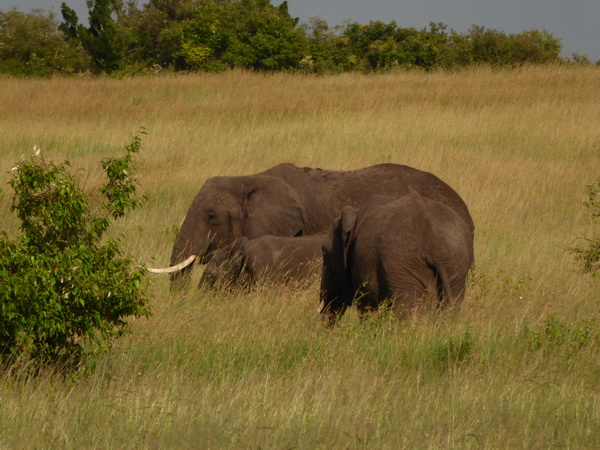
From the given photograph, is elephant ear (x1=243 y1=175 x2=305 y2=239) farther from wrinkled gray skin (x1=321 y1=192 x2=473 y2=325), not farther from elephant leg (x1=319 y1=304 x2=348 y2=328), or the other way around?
wrinkled gray skin (x1=321 y1=192 x2=473 y2=325)

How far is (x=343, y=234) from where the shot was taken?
7730 mm

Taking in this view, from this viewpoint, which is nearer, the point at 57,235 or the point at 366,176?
the point at 57,235

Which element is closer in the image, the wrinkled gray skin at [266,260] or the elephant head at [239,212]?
the wrinkled gray skin at [266,260]

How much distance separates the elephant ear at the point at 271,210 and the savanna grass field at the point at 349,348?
2.89 ft

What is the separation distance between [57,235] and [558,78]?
68.6 feet

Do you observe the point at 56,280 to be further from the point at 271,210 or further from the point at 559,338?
the point at 271,210

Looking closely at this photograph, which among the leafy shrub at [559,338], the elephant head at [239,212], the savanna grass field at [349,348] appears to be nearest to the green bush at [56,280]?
the savanna grass field at [349,348]

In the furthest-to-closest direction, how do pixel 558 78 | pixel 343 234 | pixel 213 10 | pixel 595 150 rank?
pixel 213 10
pixel 558 78
pixel 595 150
pixel 343 234

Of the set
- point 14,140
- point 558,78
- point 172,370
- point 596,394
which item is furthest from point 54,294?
point 558,78

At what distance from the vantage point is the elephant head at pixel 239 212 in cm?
1073

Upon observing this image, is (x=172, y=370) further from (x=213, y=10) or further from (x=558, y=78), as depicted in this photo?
(x=213, y=10)

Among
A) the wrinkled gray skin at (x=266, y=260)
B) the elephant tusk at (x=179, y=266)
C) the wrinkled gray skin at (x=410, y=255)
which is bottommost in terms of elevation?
the elephant tusk at (x=179, y=266)

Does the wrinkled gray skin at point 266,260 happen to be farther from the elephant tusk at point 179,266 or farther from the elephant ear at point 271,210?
the elephant ear at point 271,210

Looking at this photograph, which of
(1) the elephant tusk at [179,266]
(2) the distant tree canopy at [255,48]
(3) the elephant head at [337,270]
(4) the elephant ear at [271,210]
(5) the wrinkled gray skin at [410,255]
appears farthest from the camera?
A: (2) the distant tree canopy at [255,48]
